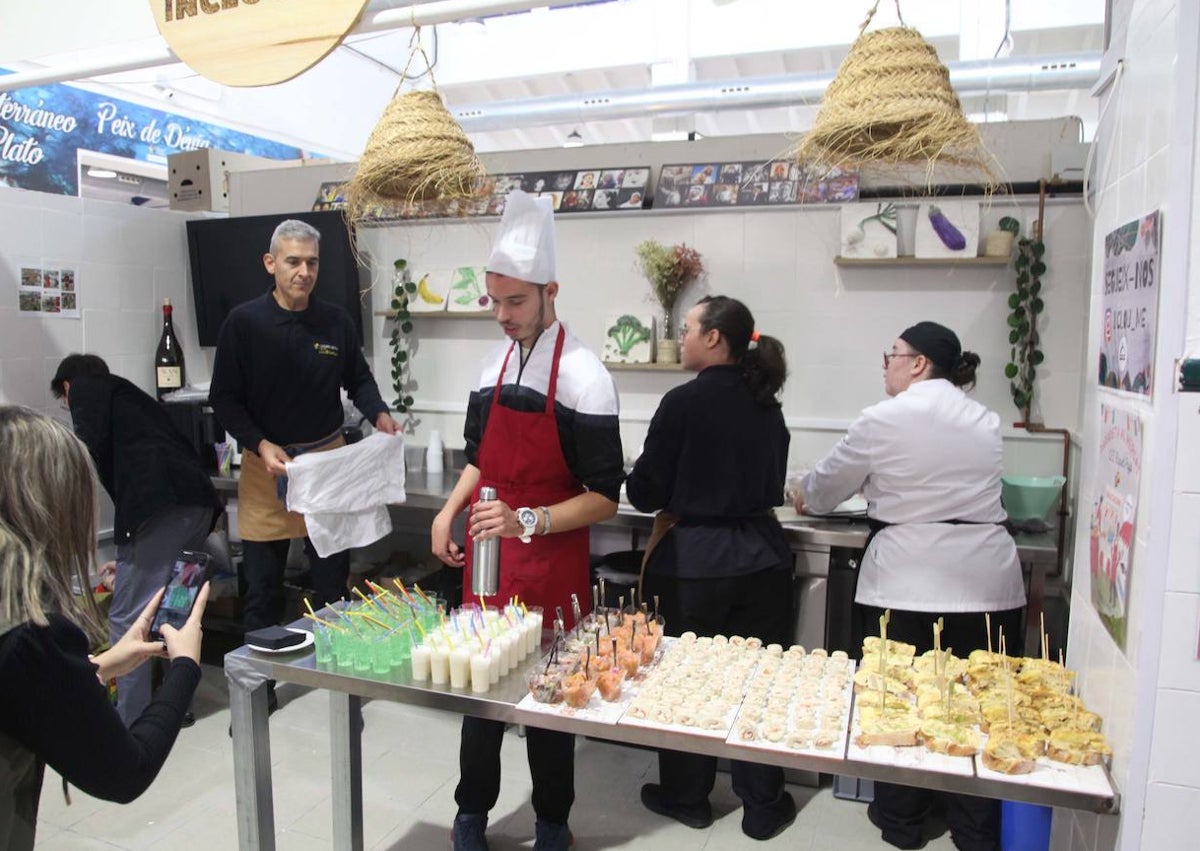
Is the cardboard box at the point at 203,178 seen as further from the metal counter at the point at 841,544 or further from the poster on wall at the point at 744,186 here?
the metal counter at the point at 841,544

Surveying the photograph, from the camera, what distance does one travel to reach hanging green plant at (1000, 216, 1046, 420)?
12.2ft

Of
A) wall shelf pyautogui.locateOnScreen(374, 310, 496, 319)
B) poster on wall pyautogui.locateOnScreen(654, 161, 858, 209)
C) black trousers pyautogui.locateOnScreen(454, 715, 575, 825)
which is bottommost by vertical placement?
black trousers pyautogui.locateOnScreen(454, 715, 575, 825)

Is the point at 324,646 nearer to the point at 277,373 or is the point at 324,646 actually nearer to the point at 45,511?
the point at 45,511

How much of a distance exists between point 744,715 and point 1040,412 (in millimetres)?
2601

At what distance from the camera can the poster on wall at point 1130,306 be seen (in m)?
1.57

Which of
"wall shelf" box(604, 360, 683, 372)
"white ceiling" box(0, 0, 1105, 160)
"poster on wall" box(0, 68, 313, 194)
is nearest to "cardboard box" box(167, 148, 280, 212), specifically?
"white ceiling" box(0, 0, 1105, 160)

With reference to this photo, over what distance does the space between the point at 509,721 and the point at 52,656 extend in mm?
871

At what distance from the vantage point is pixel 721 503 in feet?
9.59

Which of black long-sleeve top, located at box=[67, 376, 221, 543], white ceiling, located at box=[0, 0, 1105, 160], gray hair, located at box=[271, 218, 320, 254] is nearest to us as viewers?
black long-sleeve top, located at box=[67, 376, 221, 543]

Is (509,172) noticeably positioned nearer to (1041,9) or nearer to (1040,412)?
(1040,412)

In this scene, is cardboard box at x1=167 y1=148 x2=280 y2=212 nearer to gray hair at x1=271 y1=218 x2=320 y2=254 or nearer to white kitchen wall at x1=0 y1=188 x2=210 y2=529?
white kitchen wall at x1=0 y1=188 x2=210 y2=529

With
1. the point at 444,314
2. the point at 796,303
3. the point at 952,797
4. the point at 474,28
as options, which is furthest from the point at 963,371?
the point at 474,28

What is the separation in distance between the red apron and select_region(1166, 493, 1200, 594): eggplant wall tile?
4.95 feet

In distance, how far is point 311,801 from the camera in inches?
127
